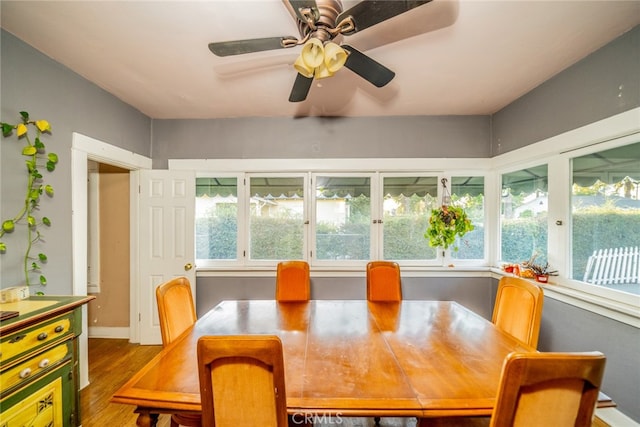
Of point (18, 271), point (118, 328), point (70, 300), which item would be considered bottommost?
point (118, 328)

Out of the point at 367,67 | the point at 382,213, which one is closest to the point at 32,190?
the point at 367,67

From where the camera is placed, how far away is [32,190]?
1783 mm

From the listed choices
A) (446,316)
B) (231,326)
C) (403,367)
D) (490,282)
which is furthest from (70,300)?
(490,282)

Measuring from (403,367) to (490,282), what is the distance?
2.42 meters

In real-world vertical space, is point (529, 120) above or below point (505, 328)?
above

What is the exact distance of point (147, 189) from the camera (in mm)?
2996

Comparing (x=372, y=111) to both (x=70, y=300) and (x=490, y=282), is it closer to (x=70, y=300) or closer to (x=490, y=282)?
(x=490, y=282)

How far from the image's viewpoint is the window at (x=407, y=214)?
3.15 meters

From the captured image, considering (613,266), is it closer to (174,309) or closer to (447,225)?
(447,225)

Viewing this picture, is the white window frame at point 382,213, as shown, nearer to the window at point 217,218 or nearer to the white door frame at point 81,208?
the window at point 217,218

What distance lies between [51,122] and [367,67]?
2.27 metres

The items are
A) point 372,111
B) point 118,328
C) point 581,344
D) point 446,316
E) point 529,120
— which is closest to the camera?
point 446,316

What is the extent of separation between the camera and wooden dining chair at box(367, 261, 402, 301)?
229 centimetres

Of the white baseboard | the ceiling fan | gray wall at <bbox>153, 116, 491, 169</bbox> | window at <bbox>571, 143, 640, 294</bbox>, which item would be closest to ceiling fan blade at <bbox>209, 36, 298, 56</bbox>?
the ceiling fan
